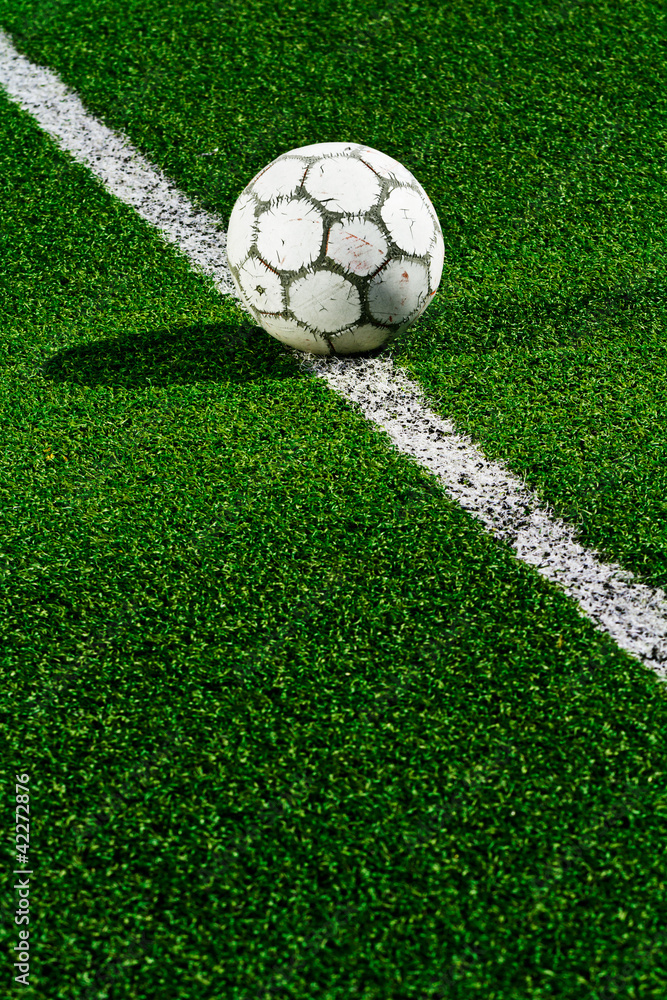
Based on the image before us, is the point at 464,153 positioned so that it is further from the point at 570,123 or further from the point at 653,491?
the point at 653,491

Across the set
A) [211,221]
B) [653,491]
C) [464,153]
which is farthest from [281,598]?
[464,153]

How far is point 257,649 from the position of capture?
287 centimetres

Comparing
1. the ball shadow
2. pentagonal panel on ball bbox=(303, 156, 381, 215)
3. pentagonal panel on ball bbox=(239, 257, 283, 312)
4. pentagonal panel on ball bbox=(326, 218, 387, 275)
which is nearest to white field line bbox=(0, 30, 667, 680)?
the ball shadow

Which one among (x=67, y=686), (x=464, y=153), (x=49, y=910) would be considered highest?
(x=464, y=153)

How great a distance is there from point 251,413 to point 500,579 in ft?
4.07

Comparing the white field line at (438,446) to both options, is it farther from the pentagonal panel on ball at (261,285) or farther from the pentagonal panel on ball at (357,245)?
the pentagonal panel on ball at (357,245)

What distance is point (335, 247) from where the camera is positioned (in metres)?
3.56

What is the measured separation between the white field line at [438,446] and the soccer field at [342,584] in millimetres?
15

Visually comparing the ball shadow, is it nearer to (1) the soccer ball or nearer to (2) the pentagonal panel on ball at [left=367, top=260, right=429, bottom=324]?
(1) the soccer ball

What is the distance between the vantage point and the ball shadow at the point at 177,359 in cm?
391
